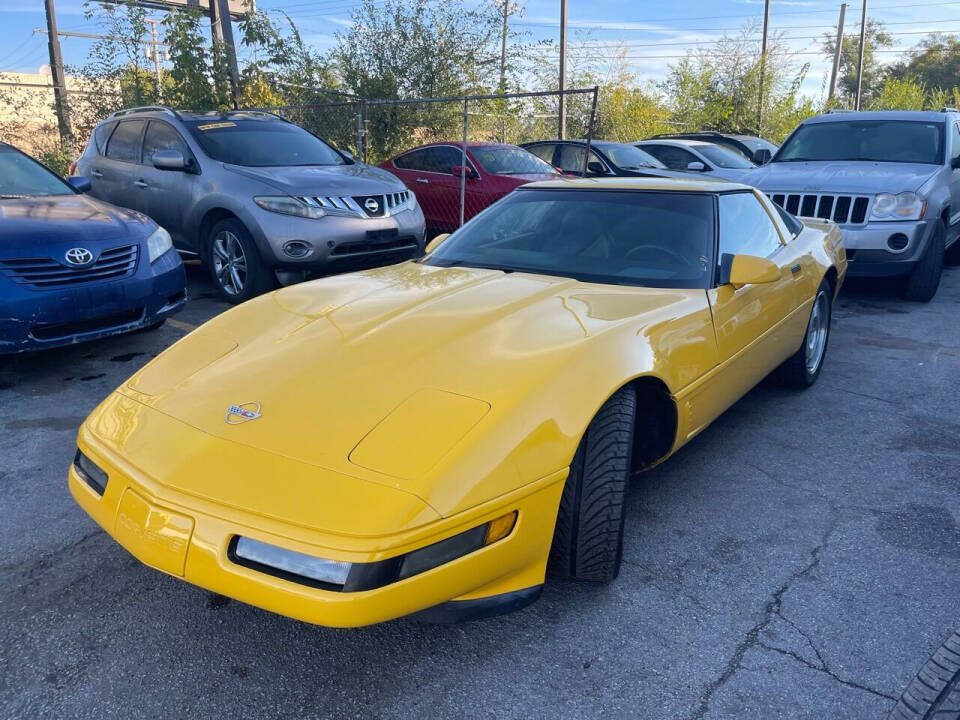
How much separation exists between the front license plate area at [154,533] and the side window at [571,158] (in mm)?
9764

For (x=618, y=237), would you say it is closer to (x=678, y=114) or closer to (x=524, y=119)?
(x=524, y=119)

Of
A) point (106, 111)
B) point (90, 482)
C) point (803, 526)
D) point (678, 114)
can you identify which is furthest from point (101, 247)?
point (678, 114)

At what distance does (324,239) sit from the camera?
5.93 meters

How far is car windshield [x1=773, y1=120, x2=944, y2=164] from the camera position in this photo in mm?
7152

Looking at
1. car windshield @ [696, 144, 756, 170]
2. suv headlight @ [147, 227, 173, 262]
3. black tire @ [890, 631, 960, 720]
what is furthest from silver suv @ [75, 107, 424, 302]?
car windshield @ [696, 144, 756, 170]

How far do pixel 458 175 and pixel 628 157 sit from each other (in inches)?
119

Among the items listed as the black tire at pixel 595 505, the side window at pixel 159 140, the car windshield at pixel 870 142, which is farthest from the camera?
the car windshield at pixel 870 142

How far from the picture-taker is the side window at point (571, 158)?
1098 cm

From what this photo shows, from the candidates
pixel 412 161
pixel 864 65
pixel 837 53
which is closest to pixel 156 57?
pixel 412 161

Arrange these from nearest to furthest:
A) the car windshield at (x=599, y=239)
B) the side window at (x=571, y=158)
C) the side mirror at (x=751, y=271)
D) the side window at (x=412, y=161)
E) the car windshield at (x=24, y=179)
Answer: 1. the side mirror at (x=751, y=271)
2. the car windshield at (x=599, y=239)
3. the car windshield at (x=24, y=179)
4. the side window at (x=412, y=161)
5. the side window at (x=571, y=158)

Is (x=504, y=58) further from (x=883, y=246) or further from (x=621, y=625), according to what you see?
(x=621, y=625)

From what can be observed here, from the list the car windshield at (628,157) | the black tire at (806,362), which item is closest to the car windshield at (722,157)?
the car windshield at (628,157)

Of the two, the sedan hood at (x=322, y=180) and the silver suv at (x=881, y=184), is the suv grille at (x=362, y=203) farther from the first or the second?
the silver suv at (x=881, y=184)

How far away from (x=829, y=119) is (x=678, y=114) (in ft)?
56.0
